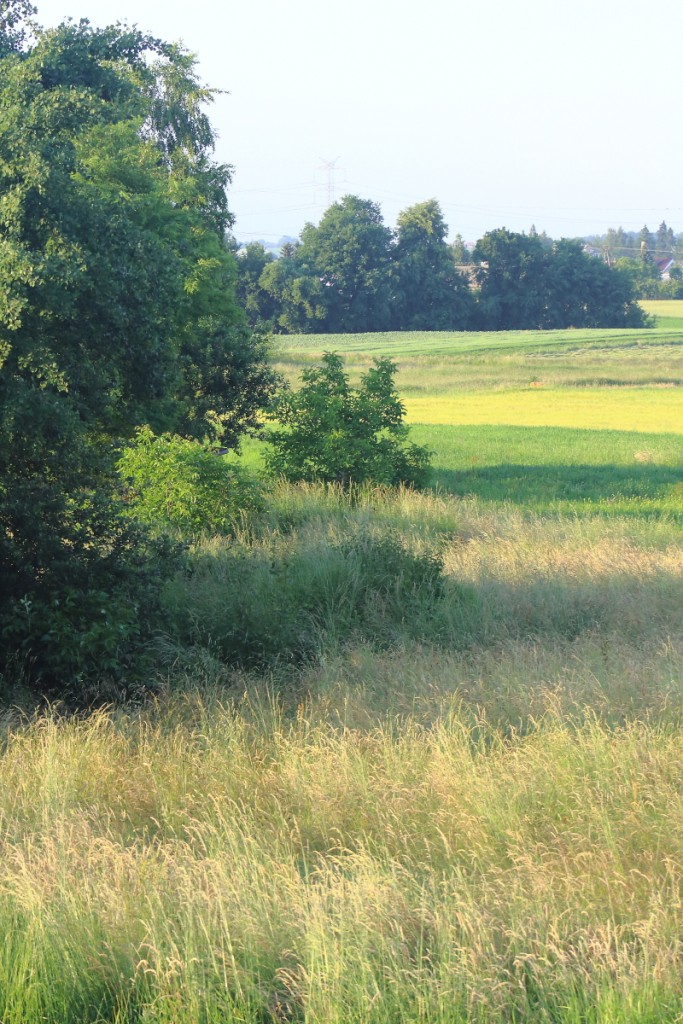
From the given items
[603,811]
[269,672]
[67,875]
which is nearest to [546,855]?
[603,811]

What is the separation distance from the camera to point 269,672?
29.0 ft

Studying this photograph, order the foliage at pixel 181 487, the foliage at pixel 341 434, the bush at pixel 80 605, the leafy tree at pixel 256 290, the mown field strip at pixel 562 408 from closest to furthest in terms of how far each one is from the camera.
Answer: the bush at pixel 80 605 → the foliage at pixel 181 487 → the foliage at pixel 341 434 → the mown field strip at pixel 562 408 → the leafy tree at pixel 256 290

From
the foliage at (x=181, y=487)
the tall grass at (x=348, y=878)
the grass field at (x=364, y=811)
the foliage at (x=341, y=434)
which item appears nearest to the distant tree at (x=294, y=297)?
the foliage at (x=341, y=434)

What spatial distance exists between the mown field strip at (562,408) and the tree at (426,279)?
49.6 metres

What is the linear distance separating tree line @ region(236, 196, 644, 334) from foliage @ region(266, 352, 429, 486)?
7591 cm

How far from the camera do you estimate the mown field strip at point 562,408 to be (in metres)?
37.7

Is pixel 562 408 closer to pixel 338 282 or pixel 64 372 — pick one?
pixel 64 372

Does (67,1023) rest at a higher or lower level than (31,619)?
lower

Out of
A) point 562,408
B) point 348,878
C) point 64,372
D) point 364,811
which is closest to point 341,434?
point 64,372

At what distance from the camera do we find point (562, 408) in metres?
43.4

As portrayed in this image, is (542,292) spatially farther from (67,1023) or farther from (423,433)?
(67,1023)

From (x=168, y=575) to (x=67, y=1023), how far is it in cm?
559

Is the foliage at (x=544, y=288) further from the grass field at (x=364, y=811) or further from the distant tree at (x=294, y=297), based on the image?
the grass field at (x=364, y=811)

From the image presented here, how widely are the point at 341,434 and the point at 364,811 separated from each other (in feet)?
44.5
